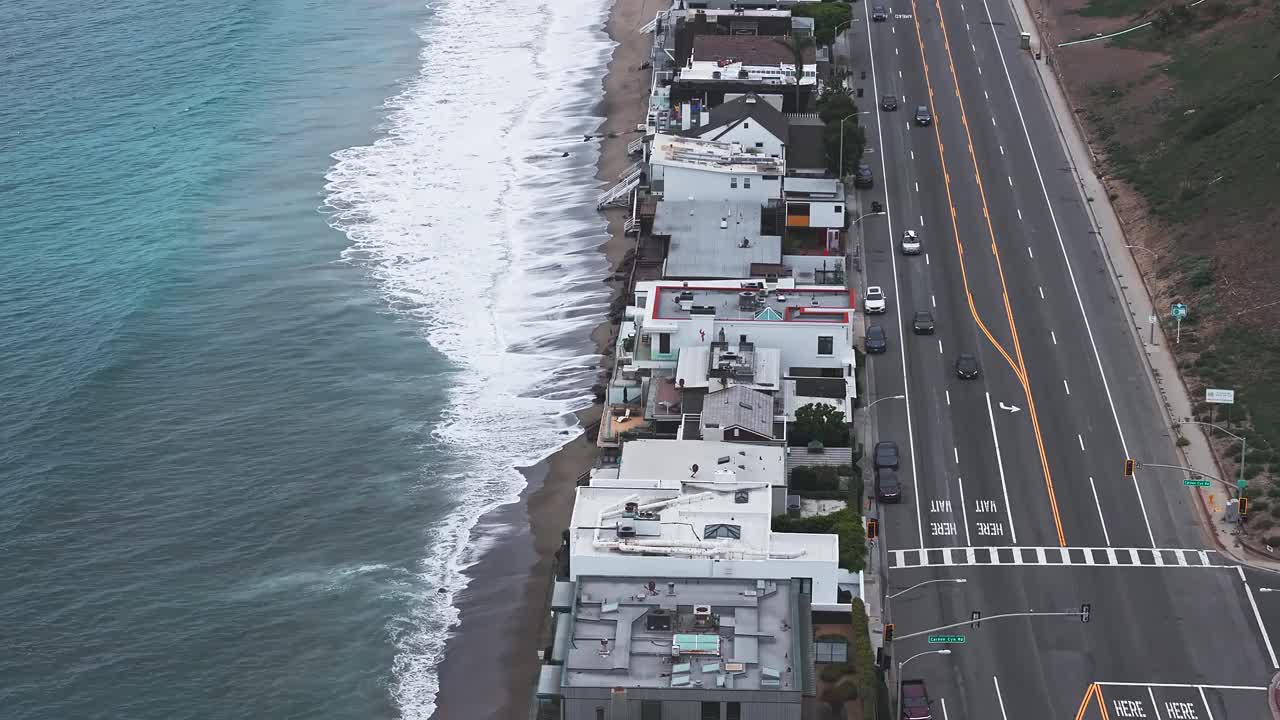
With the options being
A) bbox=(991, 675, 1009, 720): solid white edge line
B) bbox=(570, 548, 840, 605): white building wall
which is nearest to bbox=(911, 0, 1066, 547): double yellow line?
bbox=(991, 675, 1009, 720): solid white edge line

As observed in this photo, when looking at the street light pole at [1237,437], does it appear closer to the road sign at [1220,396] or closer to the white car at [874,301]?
the road sign at [1220,396]

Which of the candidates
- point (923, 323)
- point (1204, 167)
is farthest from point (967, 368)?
point (1204, 167)

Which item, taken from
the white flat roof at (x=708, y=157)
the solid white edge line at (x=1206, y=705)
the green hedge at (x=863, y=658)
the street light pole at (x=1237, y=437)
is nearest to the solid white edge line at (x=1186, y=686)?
the solid white edge line at (x=1206, y=705)

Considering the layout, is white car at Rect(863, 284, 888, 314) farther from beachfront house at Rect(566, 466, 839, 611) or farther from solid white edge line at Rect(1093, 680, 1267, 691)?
solid white edge line at Rect(1093, 680, 1267, 691)

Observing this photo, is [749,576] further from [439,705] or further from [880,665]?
[439,705]

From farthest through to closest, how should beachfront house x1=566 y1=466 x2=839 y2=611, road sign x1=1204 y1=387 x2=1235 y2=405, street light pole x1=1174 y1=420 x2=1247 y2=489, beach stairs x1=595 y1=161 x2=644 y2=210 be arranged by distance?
beach stairs x1=595 y1=161 x2=644 y2=210
road sign x1=1204 y1=387 x2=1235 y2=405
street light pole x1=1174 y1=420 x2=1247 y2=489
beachfront house x1=566 y1=466 x2=839 y2=611

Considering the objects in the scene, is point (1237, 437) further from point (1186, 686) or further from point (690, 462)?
point (690, 462)
